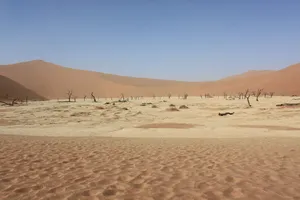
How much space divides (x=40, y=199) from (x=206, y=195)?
9.49ft

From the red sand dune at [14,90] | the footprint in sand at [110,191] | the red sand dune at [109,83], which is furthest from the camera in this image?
the red sand dune at [109,83]

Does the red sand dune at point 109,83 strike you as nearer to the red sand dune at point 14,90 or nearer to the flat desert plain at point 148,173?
the red sand dune at point 14,90

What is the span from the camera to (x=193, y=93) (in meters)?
134

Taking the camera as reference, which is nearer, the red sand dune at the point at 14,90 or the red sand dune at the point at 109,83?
the red sand dune at the point at 14,90

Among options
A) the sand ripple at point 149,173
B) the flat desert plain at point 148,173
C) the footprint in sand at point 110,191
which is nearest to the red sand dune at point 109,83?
the flat desert plain at point 148,173

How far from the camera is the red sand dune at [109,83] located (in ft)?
397

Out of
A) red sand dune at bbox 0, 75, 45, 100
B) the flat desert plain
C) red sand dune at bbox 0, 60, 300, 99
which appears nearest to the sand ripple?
the flat desert plain

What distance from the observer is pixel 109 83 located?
149500 mm

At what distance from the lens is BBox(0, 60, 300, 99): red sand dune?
12107 centimetres

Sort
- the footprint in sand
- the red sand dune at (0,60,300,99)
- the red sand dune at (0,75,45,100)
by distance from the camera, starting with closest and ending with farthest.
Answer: the footprint in sand → the red sand dune at (0,75,45,100) → the red sand dune at (0,60,300,99)

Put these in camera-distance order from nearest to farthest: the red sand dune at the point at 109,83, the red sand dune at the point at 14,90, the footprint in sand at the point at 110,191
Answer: the footprint in sand at the point at 110,191 < the red sand dune at the point at 14,90 < the red sand dune at the point at 109,83

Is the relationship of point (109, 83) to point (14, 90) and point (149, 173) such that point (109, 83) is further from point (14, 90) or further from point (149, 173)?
point (149, 173)

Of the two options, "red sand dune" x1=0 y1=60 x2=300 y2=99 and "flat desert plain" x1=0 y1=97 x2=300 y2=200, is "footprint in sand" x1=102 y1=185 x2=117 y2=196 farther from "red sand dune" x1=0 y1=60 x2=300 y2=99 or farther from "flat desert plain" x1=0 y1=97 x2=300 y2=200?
"red sand dune" x1=0 y1=60 x2=300 y2=99

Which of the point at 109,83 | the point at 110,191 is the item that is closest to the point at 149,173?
the point at 110,191
